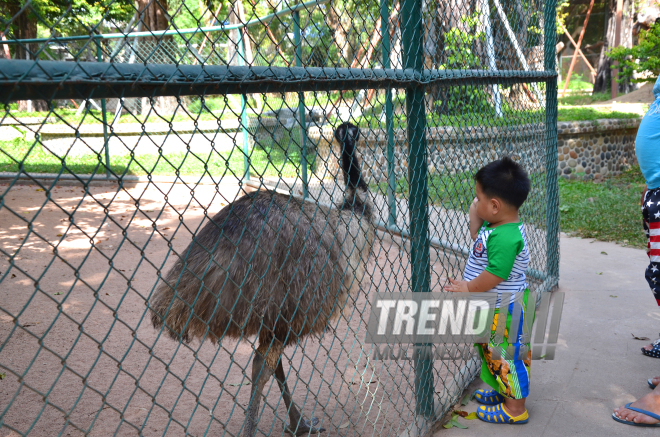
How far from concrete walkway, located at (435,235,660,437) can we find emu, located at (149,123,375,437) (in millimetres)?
984

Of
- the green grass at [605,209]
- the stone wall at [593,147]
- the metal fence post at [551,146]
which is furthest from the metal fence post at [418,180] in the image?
the stone wall at [593,147]

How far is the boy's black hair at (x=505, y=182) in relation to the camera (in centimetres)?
258

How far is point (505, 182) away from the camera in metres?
2.58

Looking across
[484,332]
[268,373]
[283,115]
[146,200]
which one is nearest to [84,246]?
[146,200]

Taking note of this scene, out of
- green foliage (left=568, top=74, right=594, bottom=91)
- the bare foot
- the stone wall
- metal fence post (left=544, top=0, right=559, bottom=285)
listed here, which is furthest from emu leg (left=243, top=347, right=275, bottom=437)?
green foliage (left=568, top=74, right=594, bottom=91)

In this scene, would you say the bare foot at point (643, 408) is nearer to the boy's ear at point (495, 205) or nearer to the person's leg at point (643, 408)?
the person's leg at point (643, 408)

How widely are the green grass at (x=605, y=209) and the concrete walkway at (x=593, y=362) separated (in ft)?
3.56

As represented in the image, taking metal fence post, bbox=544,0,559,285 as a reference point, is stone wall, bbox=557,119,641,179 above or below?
below

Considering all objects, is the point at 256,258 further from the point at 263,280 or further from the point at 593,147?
the point at 593,147

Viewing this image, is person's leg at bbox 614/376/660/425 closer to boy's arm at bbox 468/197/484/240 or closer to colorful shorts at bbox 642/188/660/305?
colorful shorts at bbox 642/188/660/305

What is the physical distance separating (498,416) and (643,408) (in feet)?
2.35

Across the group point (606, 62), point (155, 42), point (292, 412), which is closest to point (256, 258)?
point (292, 412)

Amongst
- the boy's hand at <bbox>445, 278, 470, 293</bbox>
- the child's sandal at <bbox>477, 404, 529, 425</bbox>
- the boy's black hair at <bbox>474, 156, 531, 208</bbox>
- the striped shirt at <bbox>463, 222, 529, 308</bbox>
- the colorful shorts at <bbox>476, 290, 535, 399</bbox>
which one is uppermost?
the boy's black hair at <bbox>474, 156, 531, 208</bbox>

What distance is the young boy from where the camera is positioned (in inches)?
100
